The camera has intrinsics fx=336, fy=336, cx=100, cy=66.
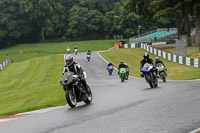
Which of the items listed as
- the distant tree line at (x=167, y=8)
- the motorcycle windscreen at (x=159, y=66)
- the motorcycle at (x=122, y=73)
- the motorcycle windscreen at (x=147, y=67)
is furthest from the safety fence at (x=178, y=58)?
the motorcycle windscreen at (x=147, y=67)

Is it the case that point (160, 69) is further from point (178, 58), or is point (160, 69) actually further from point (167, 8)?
point (167, 8)

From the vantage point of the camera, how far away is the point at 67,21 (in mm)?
108312

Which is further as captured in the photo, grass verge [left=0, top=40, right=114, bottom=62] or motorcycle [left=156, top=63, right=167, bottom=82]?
grass verge [left=0, top=40, right=114, bottom=62]

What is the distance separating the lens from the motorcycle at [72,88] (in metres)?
10.6

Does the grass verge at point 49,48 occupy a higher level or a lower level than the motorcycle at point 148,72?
lower

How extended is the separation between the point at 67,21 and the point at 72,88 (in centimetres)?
9916

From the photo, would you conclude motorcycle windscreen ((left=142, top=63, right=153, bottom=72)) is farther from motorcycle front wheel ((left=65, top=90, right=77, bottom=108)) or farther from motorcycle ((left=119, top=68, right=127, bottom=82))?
Answer: motorcycle ((left=119, top=68, right=127, bottom=82))

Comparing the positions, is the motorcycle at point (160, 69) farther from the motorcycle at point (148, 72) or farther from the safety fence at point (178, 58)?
the safety fence at point (178, 58)

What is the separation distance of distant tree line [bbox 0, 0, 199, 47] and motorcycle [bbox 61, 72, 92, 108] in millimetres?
85644

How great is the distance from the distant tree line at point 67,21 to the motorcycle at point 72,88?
8564 centimetres

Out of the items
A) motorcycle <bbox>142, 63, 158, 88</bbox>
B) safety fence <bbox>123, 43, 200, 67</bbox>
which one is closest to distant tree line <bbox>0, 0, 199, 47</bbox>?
safety fence <bbox>123, 43, 200, 67</bbox>

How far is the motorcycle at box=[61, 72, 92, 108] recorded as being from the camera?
416 inches

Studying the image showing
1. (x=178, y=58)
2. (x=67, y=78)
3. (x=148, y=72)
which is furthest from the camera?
(x=178, y=58)

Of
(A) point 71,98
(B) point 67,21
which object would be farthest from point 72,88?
(B) point 67,21
